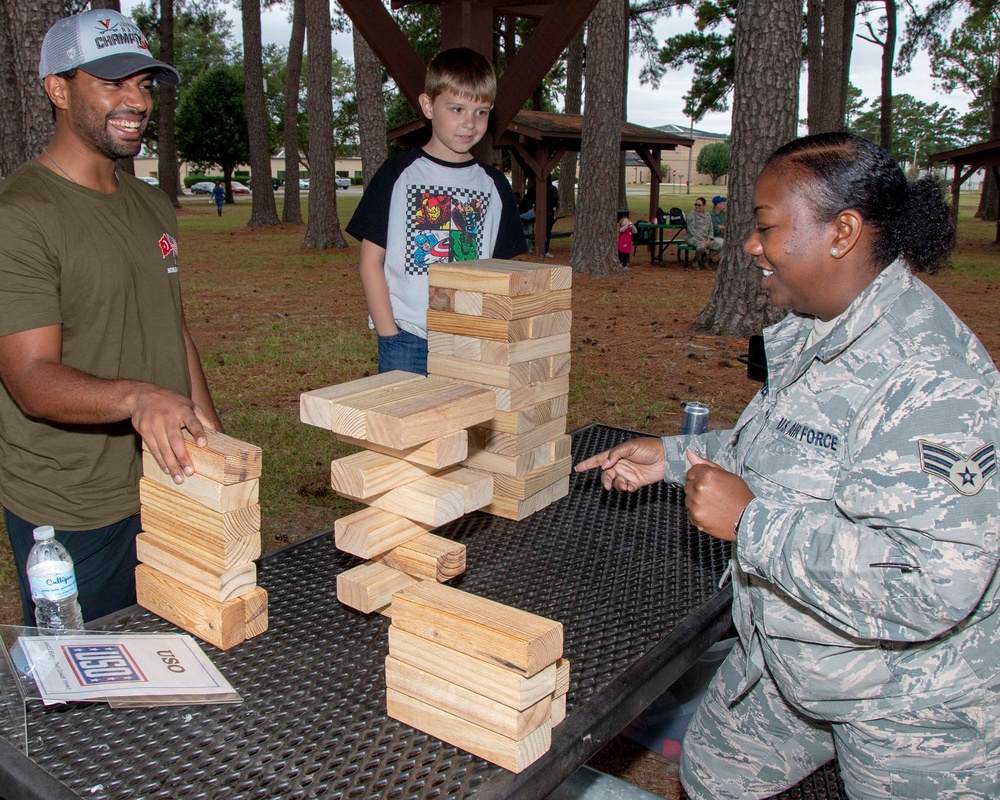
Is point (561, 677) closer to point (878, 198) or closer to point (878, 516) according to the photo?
point (878, 516)

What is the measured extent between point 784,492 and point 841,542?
0.25 meters

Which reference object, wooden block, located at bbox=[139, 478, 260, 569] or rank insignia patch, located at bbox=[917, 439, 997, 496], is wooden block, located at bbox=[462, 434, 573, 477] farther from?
rank insignia patch, located at bbox=[917, 439, 997, 496]

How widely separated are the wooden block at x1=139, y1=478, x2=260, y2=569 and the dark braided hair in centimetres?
133

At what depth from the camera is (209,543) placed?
5.60ft

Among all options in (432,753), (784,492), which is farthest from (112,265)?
(784,492)

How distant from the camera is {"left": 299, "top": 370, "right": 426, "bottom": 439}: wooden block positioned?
1776 millimetres

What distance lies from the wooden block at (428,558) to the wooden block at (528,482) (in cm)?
50

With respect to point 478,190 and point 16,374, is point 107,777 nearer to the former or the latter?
point 16,374

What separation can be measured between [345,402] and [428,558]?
396 millimetres

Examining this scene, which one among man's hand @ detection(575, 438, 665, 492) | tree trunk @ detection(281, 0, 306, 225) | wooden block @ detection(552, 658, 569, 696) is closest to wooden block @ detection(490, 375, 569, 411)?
man's hand @ detection(575, 438, 665, 492)

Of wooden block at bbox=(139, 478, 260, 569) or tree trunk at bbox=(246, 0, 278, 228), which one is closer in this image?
wooden block at bbox=(139, 478, 260, 569)

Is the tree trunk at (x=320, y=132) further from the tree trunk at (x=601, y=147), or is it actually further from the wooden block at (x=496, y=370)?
the wooden block at (x=496, y=370)

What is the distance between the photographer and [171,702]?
59.1 inches

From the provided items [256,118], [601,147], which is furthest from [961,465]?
[256,118]
